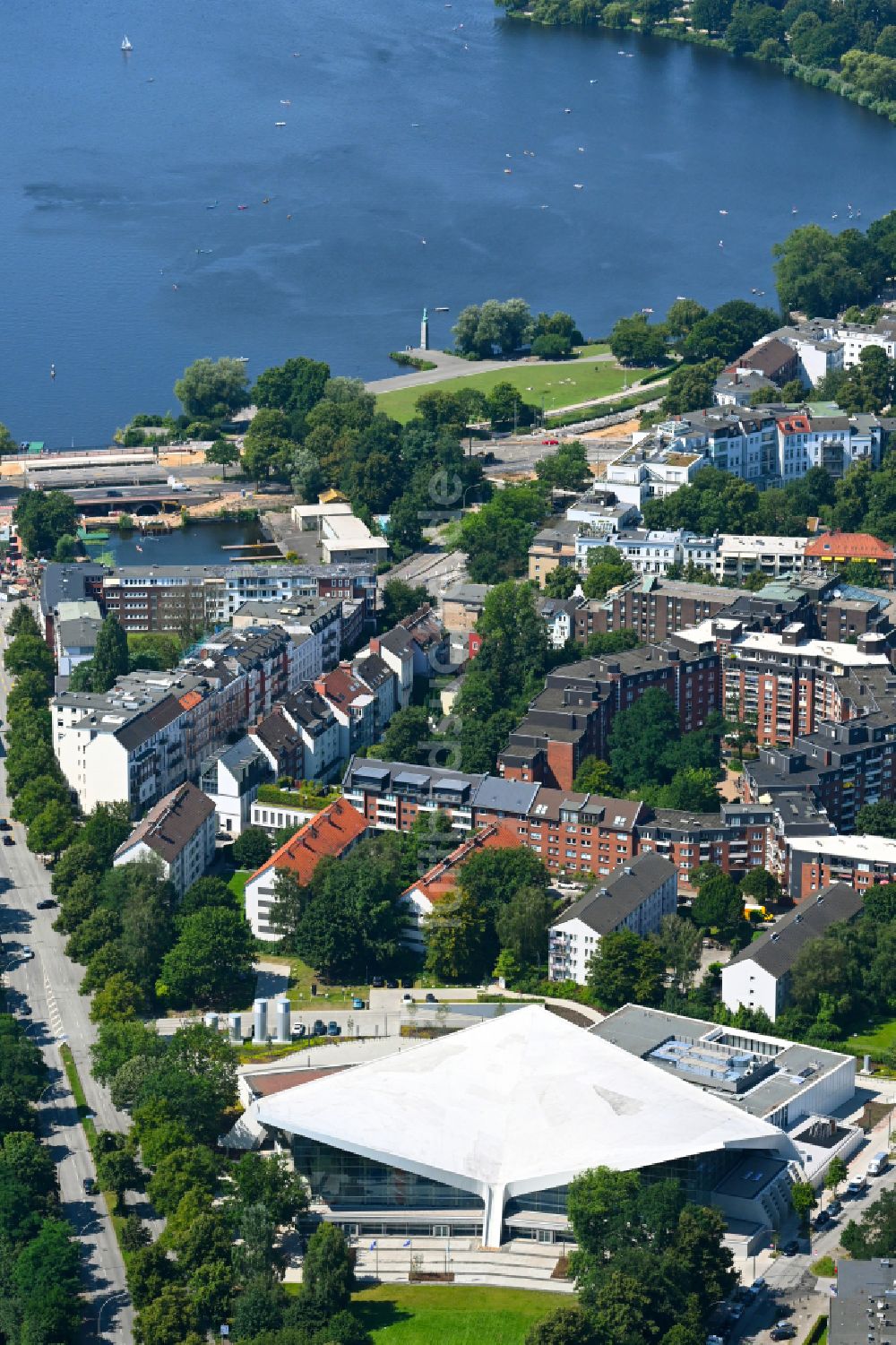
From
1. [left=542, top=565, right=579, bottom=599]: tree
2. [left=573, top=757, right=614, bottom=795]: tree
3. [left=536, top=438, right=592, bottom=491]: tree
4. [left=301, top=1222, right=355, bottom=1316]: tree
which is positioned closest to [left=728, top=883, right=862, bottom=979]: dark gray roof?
[left=573, top=757, right=614, bottom=795]: tree

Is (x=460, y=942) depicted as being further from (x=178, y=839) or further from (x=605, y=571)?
(x=605, y=571)

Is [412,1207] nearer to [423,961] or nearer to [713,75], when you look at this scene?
[423,961]

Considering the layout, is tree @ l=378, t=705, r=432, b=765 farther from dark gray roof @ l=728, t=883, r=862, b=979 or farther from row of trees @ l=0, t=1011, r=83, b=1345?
row of trees @ l=0, t=1011, r=83, b=1345

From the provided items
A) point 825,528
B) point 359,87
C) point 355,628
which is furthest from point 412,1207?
point 359,87

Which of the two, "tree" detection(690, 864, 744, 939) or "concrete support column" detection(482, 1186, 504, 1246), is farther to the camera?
"tree" detection(690, 864, 744, 939)

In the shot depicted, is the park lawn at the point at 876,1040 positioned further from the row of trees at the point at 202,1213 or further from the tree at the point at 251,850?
the tree at the point at 251,850

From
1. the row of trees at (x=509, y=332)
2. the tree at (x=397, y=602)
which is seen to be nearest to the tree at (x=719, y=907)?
the tree at (x=397, y=602)
